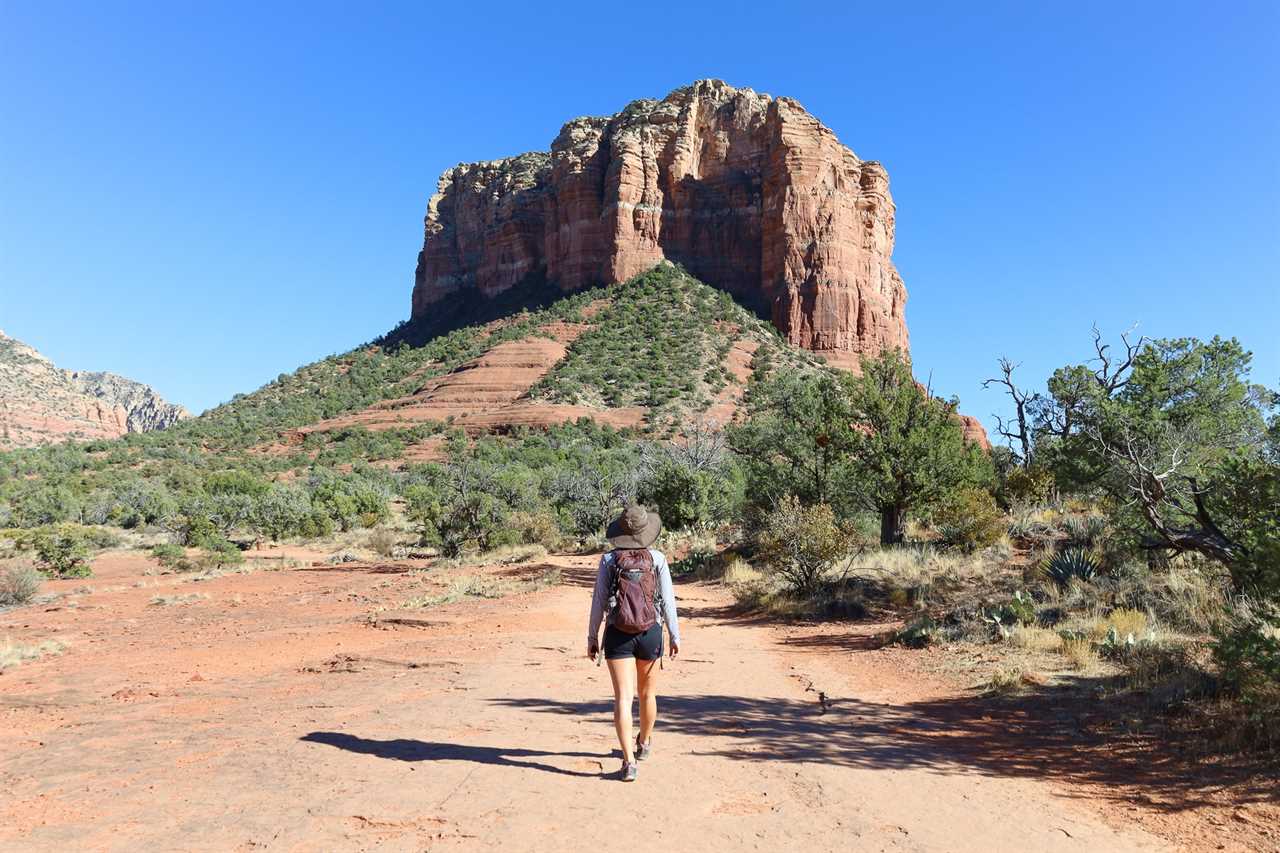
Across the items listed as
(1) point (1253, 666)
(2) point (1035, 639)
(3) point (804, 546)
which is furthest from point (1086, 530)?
(1) point (1253, 666)

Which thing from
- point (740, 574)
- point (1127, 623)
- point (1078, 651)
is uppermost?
point (1127, 623)

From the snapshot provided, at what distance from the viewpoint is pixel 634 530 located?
513cm

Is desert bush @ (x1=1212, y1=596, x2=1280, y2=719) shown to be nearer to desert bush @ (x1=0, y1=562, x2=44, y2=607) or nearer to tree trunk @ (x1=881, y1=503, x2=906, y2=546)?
tree trunk @ (x1=881, y1=503, x2=906, y2=546)

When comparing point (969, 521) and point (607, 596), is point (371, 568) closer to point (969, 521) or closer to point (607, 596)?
point (969, 521)

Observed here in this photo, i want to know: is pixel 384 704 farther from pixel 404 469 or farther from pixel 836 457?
pixel 404 469

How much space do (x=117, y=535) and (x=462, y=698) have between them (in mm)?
28882

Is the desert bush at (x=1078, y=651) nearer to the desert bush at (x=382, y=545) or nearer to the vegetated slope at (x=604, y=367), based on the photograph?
the desert bush at (x=382, y=545)

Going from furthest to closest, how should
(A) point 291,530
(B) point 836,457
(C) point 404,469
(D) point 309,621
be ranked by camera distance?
(C) point 404,469 → (A) point 291,530 → (B) point 836,457 → (D) point 309,621

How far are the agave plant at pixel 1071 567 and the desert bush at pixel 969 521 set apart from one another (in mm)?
3229

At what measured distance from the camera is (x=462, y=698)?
709 cm

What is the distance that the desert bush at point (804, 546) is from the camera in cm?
1326

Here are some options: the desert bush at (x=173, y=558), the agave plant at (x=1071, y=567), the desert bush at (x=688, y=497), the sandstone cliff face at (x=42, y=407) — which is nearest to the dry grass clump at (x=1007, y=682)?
the agave plant at (x=1071, y=567)

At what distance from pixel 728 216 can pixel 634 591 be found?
75982mm

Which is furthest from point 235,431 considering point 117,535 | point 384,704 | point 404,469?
point 384,704
